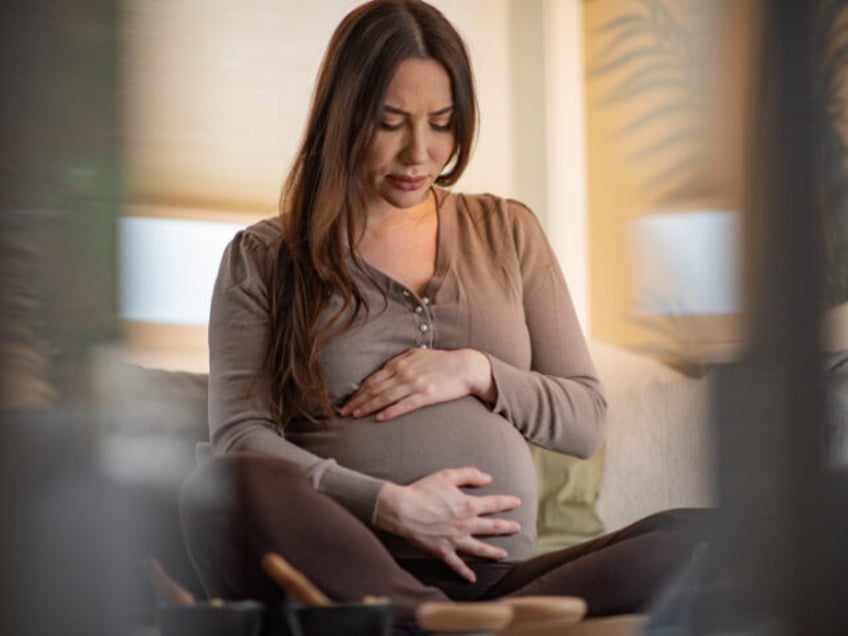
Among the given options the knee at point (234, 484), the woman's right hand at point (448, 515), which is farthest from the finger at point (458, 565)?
the knee at point (234, 484)

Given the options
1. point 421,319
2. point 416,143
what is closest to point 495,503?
point 421,319

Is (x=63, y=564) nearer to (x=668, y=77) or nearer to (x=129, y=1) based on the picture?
(x=129, y=1)

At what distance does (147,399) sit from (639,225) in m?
0.31

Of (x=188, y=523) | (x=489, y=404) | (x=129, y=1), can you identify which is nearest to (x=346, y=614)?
(x=188, y=523)

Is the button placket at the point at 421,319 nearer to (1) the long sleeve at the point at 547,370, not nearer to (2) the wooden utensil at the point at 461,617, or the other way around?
(1) the long sleeve at the point at 547,370

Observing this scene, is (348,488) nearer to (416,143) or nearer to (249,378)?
(249,378)

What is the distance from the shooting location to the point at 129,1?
63 cm

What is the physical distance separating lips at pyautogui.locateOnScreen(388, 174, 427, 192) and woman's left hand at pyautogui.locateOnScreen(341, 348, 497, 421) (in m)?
0.10

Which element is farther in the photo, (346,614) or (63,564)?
(346,614)

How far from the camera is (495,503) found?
84 cm

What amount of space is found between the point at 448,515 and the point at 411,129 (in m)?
0.23

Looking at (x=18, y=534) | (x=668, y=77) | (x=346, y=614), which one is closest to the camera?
(x=18, y=534)

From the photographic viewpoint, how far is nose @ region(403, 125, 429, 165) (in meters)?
0.83

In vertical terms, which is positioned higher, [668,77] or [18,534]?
[668,77]
